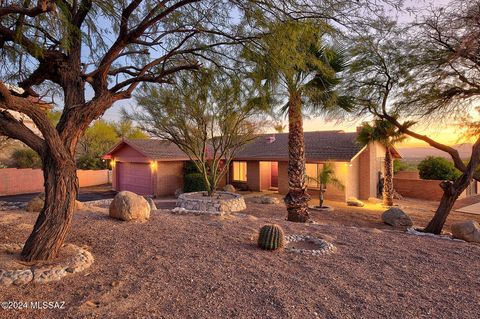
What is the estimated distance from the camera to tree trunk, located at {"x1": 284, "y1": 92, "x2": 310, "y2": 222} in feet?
34.1

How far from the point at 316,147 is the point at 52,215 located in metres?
17.3

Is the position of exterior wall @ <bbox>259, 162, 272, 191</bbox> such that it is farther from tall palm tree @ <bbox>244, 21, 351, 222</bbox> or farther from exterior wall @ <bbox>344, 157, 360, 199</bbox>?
tall palm tree @ <bbox>244, 21, 351, 222</bbox>

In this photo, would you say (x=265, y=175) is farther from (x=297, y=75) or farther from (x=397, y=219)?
(x=297, y=75)

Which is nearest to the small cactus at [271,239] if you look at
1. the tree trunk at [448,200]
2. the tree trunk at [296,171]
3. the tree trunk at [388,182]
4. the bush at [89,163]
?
the tree trunk at [296,171]

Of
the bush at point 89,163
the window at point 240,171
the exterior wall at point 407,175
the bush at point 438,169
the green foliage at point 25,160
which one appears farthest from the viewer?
the bush at point 89,163

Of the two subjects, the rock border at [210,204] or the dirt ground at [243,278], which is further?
the rock border at [210,204]

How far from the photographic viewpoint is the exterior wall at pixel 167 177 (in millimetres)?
18844

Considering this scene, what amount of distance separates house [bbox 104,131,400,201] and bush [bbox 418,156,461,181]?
254cm

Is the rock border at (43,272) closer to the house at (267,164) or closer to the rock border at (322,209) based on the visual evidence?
the rock border at (322,209)

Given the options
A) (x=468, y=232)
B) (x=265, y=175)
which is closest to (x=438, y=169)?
(x=265, y=175)

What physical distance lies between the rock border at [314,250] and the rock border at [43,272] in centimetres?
333

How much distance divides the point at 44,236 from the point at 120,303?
6.04 ft

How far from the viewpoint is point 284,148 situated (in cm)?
2116

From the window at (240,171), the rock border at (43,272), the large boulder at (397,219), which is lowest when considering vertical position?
the large boulder at (397,219)
